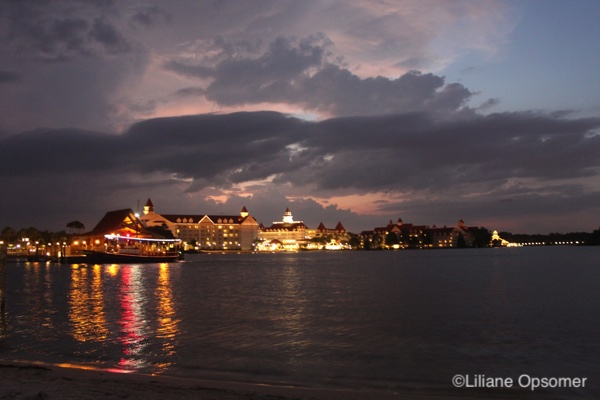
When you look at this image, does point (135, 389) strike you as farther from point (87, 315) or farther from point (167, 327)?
point (87, 315)

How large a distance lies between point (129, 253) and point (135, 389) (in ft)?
292

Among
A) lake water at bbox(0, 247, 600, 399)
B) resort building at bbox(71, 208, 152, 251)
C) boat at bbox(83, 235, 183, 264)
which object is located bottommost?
lake water at bbox(0, 247, 600, 399)

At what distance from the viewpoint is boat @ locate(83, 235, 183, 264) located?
300 feet

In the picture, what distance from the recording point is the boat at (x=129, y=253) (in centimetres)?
9156

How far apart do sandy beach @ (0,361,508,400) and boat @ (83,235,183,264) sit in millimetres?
83753

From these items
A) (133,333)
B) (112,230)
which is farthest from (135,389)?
(112,230)

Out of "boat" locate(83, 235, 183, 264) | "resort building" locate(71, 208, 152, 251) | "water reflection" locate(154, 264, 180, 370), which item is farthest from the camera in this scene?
"resort building" locate(71, 208, 152, 251)

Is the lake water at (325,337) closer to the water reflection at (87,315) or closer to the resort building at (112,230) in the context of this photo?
the water reflection at (87,315)

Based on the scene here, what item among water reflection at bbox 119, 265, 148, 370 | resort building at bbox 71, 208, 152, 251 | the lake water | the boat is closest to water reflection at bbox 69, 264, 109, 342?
the lake water

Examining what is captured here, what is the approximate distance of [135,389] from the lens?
34.3 ft

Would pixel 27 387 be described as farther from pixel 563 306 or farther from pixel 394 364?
pixel 563 306

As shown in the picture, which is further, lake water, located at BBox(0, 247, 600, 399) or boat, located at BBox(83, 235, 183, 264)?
A: boat, located at BBox(83, 235, 183, 264)

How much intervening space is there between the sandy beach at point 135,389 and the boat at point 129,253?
3297 inches

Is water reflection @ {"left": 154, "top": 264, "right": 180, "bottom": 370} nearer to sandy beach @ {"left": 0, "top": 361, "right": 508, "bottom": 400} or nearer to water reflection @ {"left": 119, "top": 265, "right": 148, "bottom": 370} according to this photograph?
water reflection @ {"left": 119, "top": 265, "right": 148, "bottom": 370}
